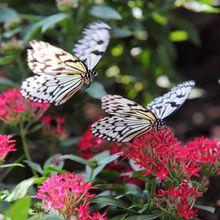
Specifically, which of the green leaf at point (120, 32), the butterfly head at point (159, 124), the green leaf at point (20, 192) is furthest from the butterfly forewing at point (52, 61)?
the green leaf at point (120, 32)

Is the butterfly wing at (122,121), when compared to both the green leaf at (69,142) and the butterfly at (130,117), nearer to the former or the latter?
the butterfly at (130,117)

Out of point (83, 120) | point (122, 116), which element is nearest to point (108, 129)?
point (122, 116)

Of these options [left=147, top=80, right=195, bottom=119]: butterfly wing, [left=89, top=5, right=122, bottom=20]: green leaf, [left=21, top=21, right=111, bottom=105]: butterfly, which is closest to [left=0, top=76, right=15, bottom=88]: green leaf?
[left=21, top=21, right=111, bottom=105]: butterfly

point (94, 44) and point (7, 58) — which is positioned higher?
point (94, 44)

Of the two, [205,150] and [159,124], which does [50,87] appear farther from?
[205,150]

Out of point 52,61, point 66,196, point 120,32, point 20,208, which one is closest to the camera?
point 20,208

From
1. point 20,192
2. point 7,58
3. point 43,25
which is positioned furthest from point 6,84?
point 20,192

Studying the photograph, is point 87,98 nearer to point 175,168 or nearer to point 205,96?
point 175,168
